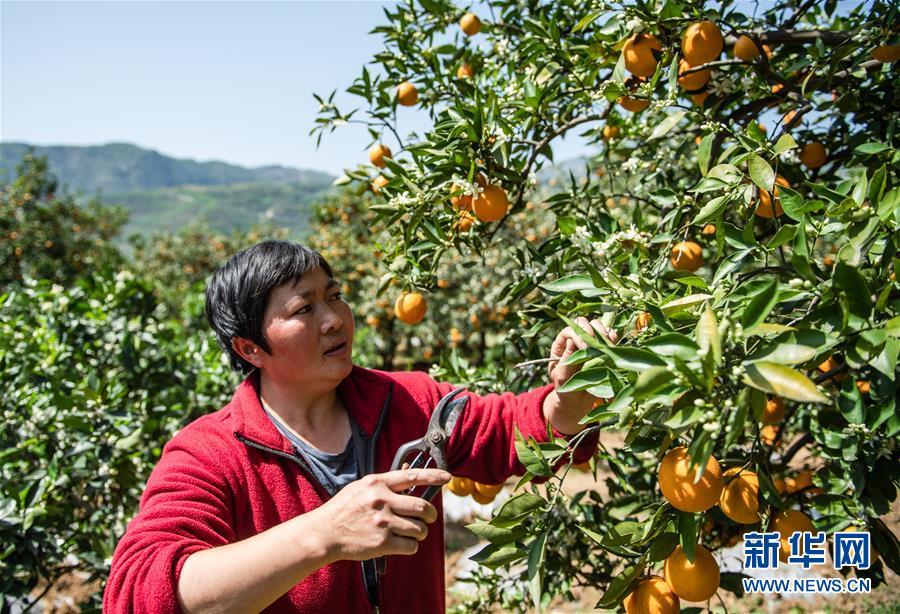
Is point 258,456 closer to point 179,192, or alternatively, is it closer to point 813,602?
point 813,602

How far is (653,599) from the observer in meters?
1.15

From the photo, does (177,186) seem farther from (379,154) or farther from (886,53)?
(886,53)

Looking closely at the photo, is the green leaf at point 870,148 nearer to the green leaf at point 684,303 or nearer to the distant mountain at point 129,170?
the green leaf at point 684,303

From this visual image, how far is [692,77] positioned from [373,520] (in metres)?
1.33

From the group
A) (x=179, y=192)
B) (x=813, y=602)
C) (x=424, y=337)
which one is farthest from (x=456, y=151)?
(x=179, y=192)

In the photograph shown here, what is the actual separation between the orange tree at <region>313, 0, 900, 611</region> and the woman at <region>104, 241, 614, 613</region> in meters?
0.20

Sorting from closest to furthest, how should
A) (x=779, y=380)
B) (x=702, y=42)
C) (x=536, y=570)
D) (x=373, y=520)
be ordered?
(x=779, y=380) → (x=373, y=520) → (x=536, y=570) → (x=702, y=42)

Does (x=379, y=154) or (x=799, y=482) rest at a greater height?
(x=379, y=154)

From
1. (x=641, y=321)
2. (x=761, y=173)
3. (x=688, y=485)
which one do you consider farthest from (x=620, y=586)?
(x=761, y=173)

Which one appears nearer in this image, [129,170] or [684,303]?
[684,303]

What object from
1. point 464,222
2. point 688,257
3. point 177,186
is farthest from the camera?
point 177,186

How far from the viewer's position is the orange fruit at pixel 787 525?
48.3 inches

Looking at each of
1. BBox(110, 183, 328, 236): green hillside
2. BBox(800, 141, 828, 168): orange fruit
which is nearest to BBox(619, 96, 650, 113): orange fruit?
BBox(800, 141, 828, 168): orange fruit

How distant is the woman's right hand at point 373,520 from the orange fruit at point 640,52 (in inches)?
42.6
